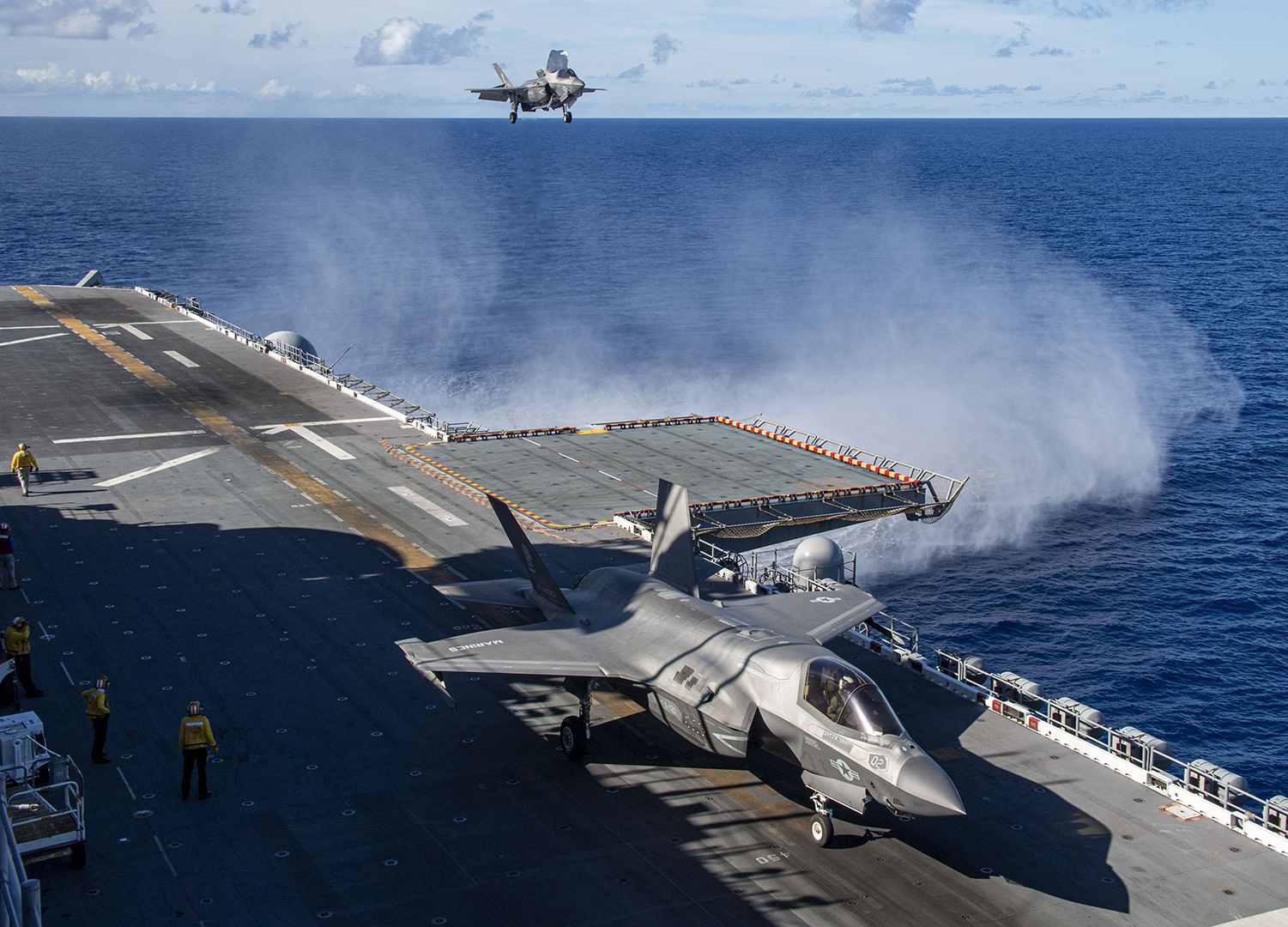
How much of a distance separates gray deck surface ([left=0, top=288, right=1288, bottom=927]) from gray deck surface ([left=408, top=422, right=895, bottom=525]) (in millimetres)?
5942

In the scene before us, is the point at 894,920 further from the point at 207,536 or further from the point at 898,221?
the point at 898,221

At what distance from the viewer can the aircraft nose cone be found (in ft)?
65.9

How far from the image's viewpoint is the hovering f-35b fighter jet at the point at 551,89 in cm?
4450

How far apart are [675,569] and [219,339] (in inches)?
2278

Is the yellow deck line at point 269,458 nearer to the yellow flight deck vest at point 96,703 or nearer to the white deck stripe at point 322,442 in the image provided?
the white deck stripe at point 322,442

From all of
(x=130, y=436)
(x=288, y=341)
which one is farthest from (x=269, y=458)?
(x=288, y=341)

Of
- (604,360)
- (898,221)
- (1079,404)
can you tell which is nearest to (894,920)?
(1079,404)

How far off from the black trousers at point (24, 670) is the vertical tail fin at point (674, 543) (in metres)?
15.6

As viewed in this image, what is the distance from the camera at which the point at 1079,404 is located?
91000 mm

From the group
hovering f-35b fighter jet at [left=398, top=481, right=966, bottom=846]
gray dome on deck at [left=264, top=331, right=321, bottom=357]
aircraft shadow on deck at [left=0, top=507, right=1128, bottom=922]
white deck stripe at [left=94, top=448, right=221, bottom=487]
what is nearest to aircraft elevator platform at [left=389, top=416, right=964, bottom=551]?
aircraft shadow on deck at [left=0, top=507, right=1128, bottom=922]

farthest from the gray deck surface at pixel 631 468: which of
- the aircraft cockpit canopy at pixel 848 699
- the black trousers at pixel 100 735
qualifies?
the aircraft cockpit canopy at pixel 848 699

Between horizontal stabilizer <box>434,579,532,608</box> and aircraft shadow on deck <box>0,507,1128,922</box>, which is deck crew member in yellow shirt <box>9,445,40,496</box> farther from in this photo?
horizontal stabilizer <box>434,579,532,608</box>

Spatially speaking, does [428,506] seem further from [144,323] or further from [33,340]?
[144,323]

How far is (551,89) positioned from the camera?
4494 cm
